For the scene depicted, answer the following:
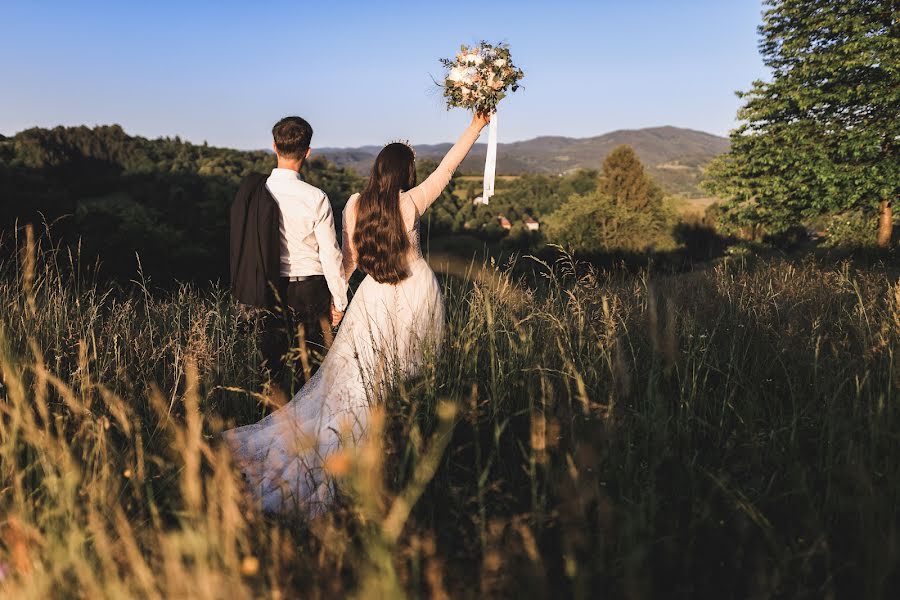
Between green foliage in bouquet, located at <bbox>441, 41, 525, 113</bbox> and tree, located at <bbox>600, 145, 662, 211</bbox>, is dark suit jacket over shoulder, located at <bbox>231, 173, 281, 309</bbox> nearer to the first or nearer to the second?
green foliage in bouquet, located at <bbox>441, 41, 525, 113</bbox>

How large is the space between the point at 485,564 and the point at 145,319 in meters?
4.27

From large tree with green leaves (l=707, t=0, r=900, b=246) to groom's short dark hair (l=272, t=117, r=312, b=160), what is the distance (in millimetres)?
13746

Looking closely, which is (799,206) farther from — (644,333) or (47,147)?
(47,147)

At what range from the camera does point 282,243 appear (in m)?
4.14

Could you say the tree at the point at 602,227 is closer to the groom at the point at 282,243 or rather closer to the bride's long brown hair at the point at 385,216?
the groom at the point at 282,243

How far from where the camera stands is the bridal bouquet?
4.01 meters

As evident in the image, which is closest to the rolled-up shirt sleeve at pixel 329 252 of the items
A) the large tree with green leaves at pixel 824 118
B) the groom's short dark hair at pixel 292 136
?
the groom's short dark hair at pixel 292 136

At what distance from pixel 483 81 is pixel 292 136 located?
1.35m

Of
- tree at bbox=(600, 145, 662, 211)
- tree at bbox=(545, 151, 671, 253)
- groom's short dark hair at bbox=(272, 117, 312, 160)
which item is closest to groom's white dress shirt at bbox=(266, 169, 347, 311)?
groom's short dark hair at bbox=(272, 117, 312, 160)

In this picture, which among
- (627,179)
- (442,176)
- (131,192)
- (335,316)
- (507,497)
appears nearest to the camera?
(507,497)

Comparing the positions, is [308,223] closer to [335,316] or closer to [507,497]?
[335,316]

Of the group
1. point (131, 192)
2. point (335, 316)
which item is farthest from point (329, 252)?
point (131, 192)

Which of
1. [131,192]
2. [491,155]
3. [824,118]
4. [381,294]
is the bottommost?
[381,294]

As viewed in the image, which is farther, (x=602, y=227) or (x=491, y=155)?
(x=602, y=227)
